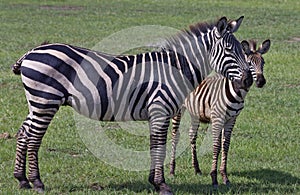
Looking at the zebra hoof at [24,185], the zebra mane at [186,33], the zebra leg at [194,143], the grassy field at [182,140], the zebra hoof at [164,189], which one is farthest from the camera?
the zebra leg at [194,143]

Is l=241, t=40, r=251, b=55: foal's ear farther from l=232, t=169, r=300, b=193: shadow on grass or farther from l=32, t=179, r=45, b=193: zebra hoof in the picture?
l=32, t=179, r=45, b=193: zebra hoof

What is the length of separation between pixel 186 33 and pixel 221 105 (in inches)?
41.3

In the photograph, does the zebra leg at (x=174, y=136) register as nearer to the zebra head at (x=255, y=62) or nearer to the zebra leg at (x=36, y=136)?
the zebra head at (x=255, y=62)

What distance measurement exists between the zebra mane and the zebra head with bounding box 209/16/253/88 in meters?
0.14

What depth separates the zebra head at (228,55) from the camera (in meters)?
7.92

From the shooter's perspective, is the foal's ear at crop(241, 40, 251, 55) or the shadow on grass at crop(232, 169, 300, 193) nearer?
the shadow on grass at crop(232, 169, 300, 193)

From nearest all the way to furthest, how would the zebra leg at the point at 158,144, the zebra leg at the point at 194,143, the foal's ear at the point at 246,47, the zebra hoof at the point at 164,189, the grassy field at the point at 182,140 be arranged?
the zebra hoof at the point at 164,189, the zebra leg at the point at 158,144, the grassy field at the point at 182,140, the foal's ear at the point at 246,47, the zebra leg at the point at 194,143

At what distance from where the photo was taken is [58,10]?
100 ft

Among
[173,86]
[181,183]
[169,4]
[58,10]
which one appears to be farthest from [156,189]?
[169,4]

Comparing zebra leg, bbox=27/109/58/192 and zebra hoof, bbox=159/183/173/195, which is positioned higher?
zebra leg, bbox=27/109/58/192

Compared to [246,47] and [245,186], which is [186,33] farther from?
[245,186]

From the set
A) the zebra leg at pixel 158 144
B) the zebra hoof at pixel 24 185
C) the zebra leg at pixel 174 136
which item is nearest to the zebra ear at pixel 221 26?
the zebra leg at pixel 158 144

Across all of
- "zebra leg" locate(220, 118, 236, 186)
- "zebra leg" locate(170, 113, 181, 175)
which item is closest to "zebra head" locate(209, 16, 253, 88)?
"zebra leg" locate(220, 118, 236, 186)

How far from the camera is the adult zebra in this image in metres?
7.74
